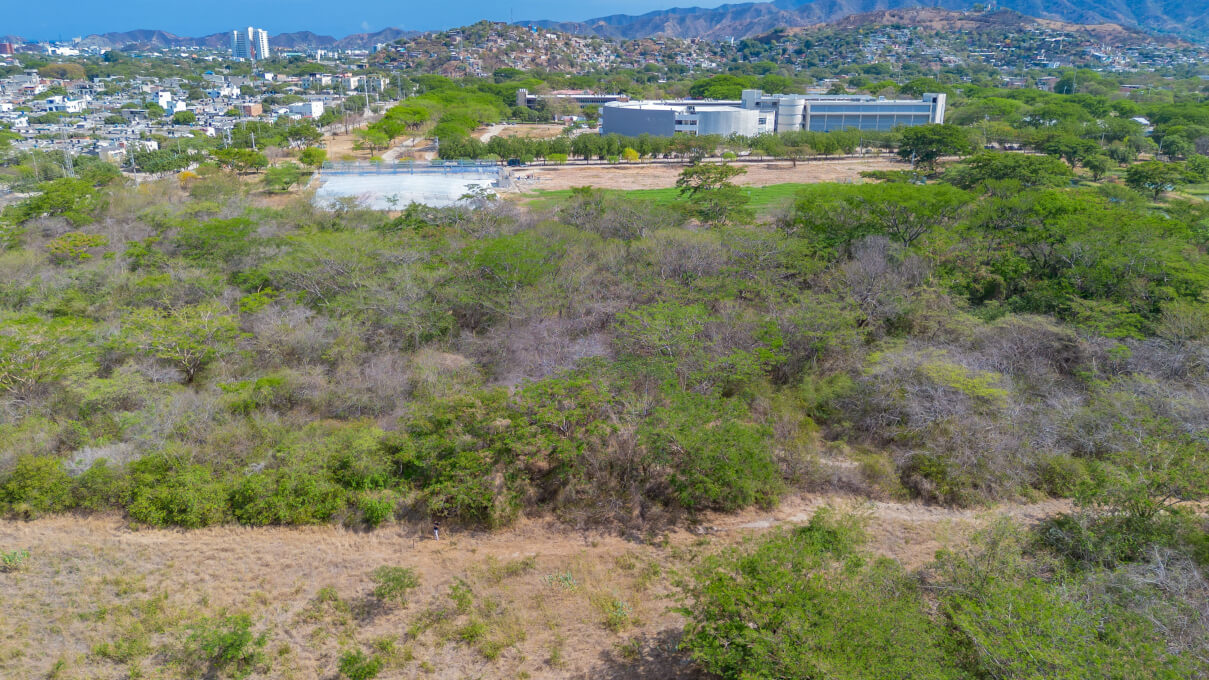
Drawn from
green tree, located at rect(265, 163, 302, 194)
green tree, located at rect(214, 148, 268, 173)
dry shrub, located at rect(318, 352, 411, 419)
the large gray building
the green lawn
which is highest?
the large gray building

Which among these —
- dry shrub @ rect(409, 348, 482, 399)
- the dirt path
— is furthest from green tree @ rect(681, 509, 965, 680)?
dry shrub @ rect(409, 348, 482, 399)

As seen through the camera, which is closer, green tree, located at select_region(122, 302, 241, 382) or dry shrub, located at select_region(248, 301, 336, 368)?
green tree, located at select_region(122, 302, 241, 382)

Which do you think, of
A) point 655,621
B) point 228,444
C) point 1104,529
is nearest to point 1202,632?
point 1104,529

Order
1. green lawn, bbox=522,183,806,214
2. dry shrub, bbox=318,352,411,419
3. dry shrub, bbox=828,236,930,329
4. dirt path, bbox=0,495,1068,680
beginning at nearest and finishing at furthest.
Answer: dirt path, bbox=0,495,1068,680
dry shrub, bbox=318,352,411,419
dry shrub, bbox=828,236,930,329
green lawn, bbox=522,183,806,214

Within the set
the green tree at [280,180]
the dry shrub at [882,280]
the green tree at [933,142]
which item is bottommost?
the dry shrub at [882,280]

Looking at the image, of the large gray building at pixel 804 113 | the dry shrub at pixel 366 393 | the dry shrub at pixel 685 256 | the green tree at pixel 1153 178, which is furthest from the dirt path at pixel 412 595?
the large gray building at pixel 804 113

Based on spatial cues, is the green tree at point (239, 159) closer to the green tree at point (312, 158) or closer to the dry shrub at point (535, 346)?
the green tree at point (312, 158)

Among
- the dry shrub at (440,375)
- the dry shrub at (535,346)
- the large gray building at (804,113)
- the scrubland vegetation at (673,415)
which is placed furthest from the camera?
the large gray building at (804,113)

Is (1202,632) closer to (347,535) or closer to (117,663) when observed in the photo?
(347,535)

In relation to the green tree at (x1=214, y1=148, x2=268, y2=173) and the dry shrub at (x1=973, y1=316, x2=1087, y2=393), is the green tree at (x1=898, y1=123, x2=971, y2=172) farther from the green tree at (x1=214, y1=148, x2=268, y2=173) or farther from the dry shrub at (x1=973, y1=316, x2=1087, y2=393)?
the green tree at (x1=214, y1=148, x2=268, y2=173)
